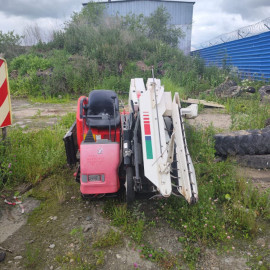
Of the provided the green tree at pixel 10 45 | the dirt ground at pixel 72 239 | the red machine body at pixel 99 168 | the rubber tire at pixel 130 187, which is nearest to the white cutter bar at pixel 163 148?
the rubber tire at pixel 130 187

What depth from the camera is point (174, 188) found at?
9.21 feet

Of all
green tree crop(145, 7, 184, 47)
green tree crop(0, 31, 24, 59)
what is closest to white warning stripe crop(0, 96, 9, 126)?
green tree crop(0, 31, 24, 59)

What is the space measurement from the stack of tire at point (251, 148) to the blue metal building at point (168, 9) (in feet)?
58.7

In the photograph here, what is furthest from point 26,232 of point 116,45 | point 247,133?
point 116,45

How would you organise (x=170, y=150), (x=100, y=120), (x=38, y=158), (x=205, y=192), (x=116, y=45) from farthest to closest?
(x=116, y=45), (x=38, y=158), (x=100, y=120), (x=205, y=192), (x=170, y=150)

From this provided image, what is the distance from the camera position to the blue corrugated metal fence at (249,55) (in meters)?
9.77

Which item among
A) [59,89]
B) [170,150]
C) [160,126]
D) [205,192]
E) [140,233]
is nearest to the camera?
[170,150]

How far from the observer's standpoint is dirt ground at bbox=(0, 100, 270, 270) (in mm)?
2271

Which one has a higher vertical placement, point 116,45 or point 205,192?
point 116,45

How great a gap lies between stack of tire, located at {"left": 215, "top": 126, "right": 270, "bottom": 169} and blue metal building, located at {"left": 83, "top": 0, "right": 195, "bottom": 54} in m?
17.9

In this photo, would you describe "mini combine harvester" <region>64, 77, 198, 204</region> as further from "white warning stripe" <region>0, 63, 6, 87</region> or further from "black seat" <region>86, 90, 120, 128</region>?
"white warning stripe" <region>0, 63, 6, 87</region>

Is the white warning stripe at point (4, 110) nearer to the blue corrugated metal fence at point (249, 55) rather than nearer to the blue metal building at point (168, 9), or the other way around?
the blue corrugated metal fence at point (249, 55)

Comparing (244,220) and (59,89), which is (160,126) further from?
(59,89)

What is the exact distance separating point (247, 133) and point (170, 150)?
228 cm
